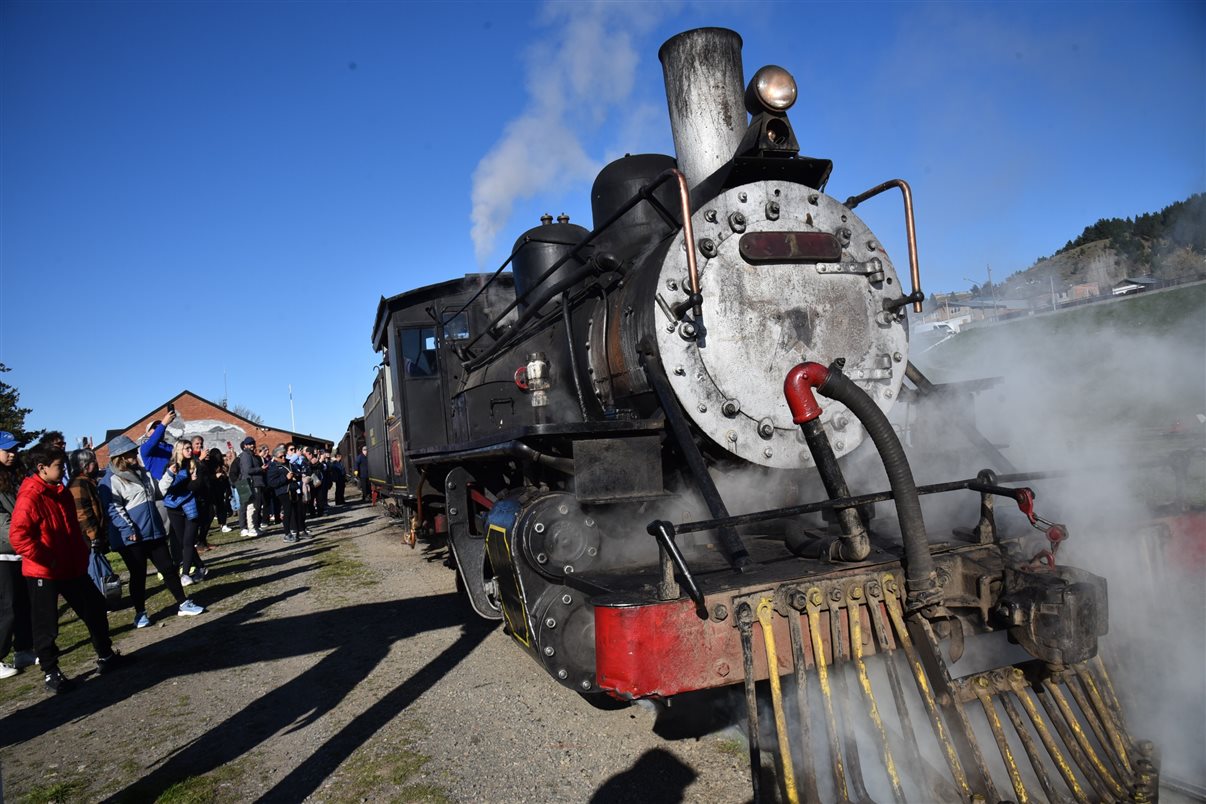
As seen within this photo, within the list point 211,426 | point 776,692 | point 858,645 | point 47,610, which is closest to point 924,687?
point 858,645

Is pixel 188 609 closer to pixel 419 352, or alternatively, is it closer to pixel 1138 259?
pixel 419 352

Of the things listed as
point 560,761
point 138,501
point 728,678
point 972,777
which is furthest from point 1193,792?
point 138,501

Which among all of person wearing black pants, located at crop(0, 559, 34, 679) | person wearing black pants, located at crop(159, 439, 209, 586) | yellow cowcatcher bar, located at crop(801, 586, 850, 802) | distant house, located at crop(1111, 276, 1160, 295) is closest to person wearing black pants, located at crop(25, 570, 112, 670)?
person wearing black pants, located at crop(0, 559, 34, 679)

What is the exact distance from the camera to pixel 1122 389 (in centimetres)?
518

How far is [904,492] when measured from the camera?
2.11 meters

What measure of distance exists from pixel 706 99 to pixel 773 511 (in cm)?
242

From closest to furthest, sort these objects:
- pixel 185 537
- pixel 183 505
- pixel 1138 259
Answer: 1. pixel 183 505
2. pixel 185 537
3. pixel 1138 259

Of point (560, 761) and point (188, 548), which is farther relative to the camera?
point (188, 548)

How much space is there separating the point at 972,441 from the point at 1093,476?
1.83 ft

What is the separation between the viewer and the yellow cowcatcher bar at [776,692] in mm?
1957

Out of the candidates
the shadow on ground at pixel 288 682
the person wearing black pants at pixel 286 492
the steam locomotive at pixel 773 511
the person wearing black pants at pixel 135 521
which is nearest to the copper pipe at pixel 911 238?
the steam locomotive at pixel 773 511

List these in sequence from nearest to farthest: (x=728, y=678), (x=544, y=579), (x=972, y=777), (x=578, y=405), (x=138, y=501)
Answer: (x=972, y=777)
(x=728, y=678)
(x=544, y=579)
(x=578, y=405)
(x=138, y=501)

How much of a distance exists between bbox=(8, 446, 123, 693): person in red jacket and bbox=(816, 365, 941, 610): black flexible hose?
188 inches

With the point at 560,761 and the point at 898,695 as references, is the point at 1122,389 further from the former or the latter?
the point at 560,761
